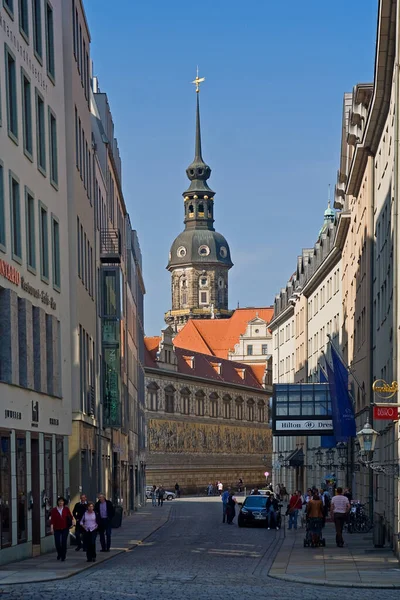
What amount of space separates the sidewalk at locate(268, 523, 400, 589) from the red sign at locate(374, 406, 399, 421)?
320 cm

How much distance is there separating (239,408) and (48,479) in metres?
120

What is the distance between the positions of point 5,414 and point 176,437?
345 feet

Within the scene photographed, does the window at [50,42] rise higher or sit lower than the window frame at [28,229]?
higher

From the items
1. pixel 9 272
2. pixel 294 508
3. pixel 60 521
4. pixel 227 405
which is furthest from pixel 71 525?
pixel 227 405

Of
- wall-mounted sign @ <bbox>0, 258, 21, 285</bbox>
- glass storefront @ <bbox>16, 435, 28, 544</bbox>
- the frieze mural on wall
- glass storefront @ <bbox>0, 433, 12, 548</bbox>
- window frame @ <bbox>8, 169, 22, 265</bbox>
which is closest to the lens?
glass storefront @ <bbox>0, 433, 12, 548</bbox>

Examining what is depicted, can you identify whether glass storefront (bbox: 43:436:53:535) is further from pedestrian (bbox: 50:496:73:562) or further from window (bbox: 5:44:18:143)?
window (bbox: 5:44:18:143)

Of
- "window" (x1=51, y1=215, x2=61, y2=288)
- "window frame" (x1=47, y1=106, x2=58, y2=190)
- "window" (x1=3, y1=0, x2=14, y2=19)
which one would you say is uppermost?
"window" (x1=3, y1=0, x2=14, y2=19)

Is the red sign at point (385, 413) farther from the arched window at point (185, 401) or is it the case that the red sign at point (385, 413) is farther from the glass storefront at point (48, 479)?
the arched window at point (185, 401)

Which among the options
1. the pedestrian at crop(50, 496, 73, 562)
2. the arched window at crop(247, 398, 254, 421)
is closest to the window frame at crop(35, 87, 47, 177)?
the pedestrian at crop(50, 496, 73, 562)

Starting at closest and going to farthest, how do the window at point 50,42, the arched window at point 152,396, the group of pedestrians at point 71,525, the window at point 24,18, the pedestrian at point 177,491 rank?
the group of pedestrians at point 71,525 → the window at point 24,18 → the window at point 50,42 → the pedestrian at point 177,491 → the arched window at point 152,396

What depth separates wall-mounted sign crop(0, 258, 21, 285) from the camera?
96.4 ft

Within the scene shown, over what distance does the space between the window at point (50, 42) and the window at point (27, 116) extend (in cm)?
361

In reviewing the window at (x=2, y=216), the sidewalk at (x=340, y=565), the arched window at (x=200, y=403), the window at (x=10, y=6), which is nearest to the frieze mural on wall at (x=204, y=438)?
the arched window at (x=200, y=403)

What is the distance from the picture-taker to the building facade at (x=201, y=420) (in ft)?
426
